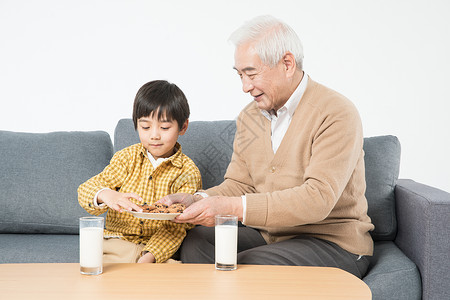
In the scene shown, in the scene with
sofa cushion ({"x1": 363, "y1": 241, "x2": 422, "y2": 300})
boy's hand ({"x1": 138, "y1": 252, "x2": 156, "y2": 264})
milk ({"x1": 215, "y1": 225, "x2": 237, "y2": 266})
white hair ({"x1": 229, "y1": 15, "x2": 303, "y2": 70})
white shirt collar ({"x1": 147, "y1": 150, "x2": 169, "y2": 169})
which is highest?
white hair ({"x1": 229, "y1": 15, "x2": 303, "y2": 70})

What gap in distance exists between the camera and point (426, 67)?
3176 mm

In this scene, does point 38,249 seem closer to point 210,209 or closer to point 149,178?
point 149,178

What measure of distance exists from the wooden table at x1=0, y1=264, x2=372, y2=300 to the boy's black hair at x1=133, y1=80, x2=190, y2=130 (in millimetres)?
734

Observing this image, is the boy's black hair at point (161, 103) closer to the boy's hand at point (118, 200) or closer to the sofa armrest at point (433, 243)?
the boy's hand at point (118, 200)

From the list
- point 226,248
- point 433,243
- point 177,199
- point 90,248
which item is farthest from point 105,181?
point 433,243

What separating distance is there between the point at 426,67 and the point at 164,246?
7.40ft

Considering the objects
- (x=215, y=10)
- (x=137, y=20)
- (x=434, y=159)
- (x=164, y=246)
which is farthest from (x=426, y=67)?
(x=164, y=246)

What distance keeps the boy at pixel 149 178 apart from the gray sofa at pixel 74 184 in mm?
321

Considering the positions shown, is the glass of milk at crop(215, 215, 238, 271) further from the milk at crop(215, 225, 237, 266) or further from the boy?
the boy

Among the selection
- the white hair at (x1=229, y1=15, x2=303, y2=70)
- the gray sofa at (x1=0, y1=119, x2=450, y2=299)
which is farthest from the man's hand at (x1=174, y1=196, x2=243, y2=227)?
the gray sofa at (x1=0, y1=119, x2=450, y2=299)

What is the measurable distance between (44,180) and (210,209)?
4.15 ft

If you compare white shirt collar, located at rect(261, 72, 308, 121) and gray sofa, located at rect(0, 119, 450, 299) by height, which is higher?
white shirt collar, located at rect(261, 72, 308, 121)

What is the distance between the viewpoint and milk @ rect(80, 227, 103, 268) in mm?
1273

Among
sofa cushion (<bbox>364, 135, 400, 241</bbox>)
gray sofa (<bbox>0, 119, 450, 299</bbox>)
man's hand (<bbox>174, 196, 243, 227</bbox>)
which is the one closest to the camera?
man's hand (<bbox>174, 196, 243, 227</bbox>)
